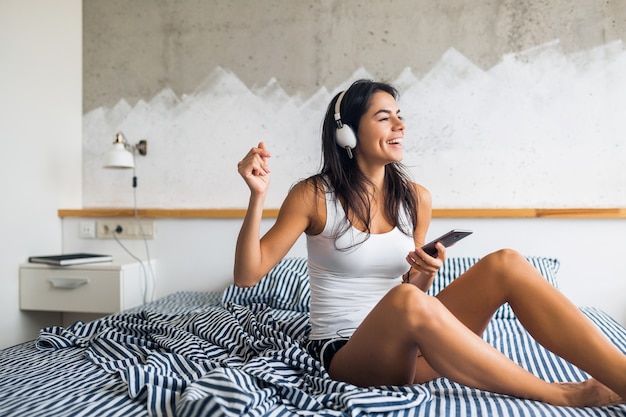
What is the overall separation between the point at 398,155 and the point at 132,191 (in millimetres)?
1633

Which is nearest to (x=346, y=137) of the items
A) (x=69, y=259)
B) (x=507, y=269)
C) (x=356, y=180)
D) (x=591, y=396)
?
(x=356, y=180)

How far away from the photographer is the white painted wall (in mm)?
2148

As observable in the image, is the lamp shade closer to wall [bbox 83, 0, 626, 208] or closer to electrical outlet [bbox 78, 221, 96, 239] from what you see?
wall [bbox 83, 0, 626, 208]

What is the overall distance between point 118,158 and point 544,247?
1.90 m

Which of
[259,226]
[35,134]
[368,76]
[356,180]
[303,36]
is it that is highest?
[303,36]

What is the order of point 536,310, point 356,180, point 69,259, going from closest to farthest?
point 536,310 < point 356,180 < point 69,259

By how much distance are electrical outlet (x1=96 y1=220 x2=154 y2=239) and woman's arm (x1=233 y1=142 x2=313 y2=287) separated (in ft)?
4.64

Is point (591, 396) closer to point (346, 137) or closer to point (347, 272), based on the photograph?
point (347, 272)

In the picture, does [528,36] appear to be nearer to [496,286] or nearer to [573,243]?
[573,243]

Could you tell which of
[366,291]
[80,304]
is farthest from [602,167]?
[80,304]

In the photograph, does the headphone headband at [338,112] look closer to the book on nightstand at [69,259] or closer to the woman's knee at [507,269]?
the woman's knee at [507,269]

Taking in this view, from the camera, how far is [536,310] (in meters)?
1.12

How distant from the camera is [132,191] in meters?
2.61

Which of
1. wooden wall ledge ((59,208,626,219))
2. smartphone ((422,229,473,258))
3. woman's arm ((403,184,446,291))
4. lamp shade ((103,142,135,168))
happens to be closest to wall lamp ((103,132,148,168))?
lamp shade ((103,142,135,168))
